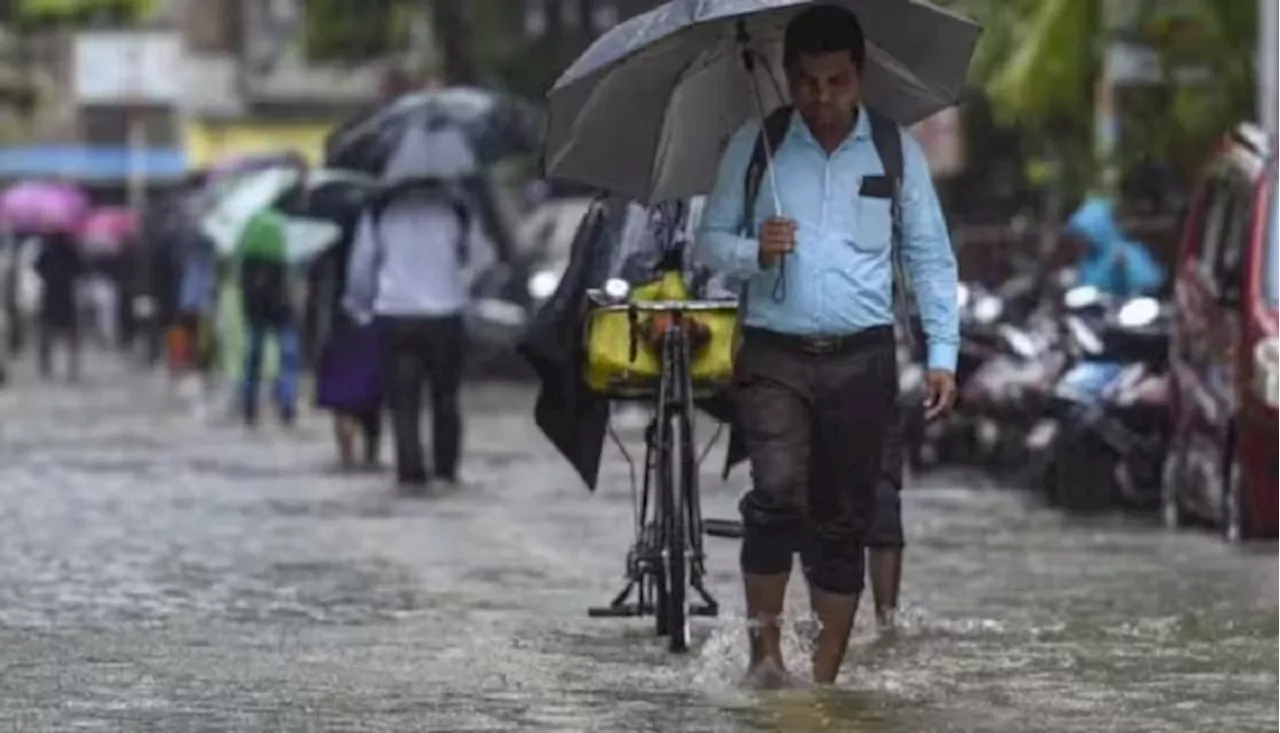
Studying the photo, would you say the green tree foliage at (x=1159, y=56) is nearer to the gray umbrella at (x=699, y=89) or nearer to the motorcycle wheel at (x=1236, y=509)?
the motorcycle wheel at (x=1236, y=509)

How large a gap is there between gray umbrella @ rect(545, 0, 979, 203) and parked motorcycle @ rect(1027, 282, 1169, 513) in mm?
7952

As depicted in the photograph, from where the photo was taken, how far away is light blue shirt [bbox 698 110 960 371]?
1115 cm

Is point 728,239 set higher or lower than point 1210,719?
higher

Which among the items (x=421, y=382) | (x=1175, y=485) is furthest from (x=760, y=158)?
(x=421, y=382)

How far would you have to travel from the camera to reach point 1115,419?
2030 cm

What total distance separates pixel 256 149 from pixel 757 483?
5924 centimetres

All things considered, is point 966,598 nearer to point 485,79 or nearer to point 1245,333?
point 1245,333

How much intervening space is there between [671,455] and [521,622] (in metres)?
1.47

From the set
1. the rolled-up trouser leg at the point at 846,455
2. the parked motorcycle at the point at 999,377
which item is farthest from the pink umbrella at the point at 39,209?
the rolled-up trouser leg at the point at 846,455

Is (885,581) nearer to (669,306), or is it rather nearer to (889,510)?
(889,510)

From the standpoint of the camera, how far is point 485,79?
44.6 m

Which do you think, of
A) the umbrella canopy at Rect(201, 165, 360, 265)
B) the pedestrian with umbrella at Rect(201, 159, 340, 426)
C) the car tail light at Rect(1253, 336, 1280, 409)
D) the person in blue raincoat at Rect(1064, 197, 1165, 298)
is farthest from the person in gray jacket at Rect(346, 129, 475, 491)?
the pedestrian with umbrella at Rect(201, 159, 340, 426)

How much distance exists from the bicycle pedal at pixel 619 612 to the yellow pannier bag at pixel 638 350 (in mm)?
868

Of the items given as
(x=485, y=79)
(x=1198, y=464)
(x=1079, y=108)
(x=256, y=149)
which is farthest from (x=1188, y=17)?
(x=256, y=149)
